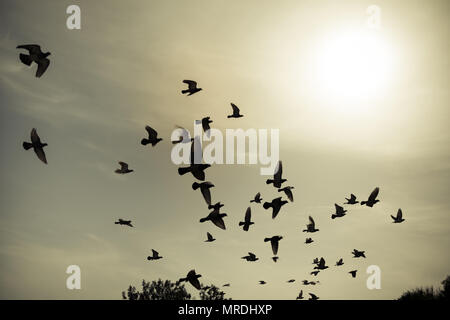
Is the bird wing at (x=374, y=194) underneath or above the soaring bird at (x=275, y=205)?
above

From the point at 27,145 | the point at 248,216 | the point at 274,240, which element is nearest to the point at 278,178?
the point at 248,216

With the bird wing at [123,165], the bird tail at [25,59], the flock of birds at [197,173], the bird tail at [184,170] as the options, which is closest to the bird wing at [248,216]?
the flock of birds at [197,173]

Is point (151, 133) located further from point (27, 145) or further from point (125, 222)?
point (125, 222)

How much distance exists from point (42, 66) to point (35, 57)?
551mm

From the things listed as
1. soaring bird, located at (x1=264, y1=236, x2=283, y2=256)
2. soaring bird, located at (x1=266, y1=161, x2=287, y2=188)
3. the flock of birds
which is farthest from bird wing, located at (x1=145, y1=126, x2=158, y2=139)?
soaring bird, located at (x1=264, y1=236, x2=283, y2=256)

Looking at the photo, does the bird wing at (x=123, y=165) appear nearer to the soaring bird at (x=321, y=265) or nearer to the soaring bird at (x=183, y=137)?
the soaring bird at (x=183, y=137)

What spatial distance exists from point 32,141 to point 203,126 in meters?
9.23

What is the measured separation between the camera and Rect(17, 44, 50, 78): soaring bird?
91.8ft

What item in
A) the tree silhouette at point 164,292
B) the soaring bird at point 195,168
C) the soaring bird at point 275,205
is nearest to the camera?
the soaring bird at point 195,168

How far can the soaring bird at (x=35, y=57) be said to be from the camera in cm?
2797

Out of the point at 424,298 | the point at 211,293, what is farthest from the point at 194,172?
the point at 211,293

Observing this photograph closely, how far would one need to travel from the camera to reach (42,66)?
92.4 ft

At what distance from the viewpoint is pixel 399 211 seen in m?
42.6
